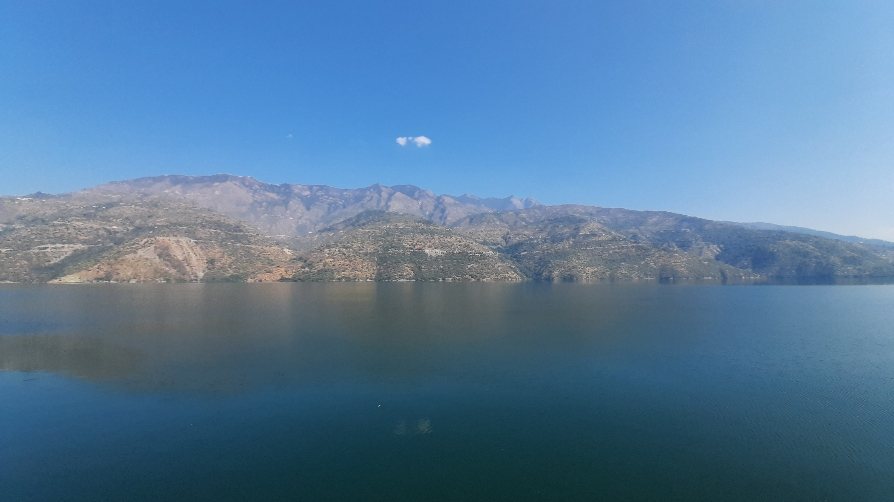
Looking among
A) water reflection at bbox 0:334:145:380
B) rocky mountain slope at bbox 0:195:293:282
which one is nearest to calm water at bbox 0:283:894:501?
water reflection at bbox 0:334:145:380

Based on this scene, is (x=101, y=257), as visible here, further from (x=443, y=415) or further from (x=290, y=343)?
(x=443, y=415)

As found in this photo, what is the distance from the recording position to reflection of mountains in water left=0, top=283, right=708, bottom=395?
125 ft

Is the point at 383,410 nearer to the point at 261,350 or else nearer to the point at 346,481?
the point at 346,481

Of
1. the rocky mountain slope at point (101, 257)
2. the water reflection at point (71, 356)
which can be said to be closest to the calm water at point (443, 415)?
the water reflection at point (71, 356)

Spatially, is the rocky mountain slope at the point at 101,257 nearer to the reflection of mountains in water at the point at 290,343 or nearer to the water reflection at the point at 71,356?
the reflection of mountains in water at the point at 290,343

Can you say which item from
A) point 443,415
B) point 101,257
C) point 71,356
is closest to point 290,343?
point 71,356

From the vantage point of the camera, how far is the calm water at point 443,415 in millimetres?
20531

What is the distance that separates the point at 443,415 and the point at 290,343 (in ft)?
105

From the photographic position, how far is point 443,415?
2903 cm

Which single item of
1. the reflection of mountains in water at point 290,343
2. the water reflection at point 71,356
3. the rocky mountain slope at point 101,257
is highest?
the rocky mountain slope at point 101,257

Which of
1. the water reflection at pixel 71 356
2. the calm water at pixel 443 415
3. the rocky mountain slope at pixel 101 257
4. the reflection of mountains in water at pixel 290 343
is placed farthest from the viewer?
the rocky mountain slope at pixel 101 257

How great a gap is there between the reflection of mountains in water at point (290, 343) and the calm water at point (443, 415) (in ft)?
1.42

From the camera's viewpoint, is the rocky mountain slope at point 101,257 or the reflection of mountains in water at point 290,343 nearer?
the reflection of mountains in water at point 290,343

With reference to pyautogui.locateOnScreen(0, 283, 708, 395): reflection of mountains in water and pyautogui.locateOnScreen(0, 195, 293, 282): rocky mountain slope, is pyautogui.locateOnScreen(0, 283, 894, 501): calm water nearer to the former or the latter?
pyautogui.locateOnScreen(0, 283, 708, 395): reflection of mountains in water
